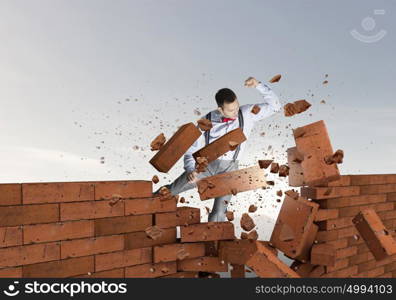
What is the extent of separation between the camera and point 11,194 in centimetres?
379

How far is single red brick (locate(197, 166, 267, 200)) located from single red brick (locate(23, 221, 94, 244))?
1.41 m

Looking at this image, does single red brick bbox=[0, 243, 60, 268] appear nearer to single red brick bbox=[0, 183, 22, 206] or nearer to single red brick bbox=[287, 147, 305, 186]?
single red brick bbox=[0, 183, 22, 206]

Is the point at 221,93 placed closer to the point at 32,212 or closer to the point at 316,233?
the point at 316,233

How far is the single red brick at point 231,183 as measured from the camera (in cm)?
502

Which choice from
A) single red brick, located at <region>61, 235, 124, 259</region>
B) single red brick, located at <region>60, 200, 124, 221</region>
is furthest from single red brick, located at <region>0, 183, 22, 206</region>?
single red brick, located at <region>61, 235, 124, 259</region>

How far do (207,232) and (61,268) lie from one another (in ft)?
5.09

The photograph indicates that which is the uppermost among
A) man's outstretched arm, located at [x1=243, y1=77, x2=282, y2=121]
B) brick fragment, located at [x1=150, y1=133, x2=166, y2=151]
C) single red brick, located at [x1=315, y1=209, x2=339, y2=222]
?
man's outstretched arm, located at [x1=243, y1=77, x2=282, y2=121]

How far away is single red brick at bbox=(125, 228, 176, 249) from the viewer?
4.38m

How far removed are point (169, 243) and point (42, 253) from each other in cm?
130

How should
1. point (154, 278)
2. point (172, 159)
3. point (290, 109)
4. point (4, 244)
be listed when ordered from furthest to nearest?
point (290, 109)
point (172, 159)
point (154, 278)
point (4, 244)

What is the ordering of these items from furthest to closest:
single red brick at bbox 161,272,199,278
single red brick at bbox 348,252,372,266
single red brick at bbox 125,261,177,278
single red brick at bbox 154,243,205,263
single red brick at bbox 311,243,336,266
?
single red brick at bbox 348,252,372,266
single red brick at bbox 311,243,336,266
single red brick at bbox 161,272,199,278
single red brick at bbox 154,243,205,263
single red brick at bbox 125,261,177,278

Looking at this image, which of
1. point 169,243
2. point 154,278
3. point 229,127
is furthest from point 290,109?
point 154,278

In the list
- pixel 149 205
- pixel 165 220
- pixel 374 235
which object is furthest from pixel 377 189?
pixel 149 205

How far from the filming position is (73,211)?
13.3 ft
